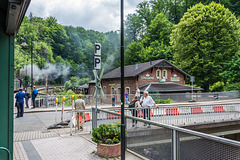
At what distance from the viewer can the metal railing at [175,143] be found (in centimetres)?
366

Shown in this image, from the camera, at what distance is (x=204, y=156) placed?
3.99 m

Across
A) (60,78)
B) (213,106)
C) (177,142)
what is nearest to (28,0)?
(177,142)

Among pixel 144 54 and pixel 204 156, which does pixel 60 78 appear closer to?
pixel 144 54

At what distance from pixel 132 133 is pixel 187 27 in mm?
34852

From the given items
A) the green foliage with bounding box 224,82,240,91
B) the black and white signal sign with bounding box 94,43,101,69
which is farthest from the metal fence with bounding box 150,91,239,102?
the black and white signal sign with bounding box 94,43,101,69

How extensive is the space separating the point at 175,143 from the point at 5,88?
3595 mm

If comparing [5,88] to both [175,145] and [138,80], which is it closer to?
[175,145]

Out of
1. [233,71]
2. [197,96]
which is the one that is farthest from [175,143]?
[233,71]

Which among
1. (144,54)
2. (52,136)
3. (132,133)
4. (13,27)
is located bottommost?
(52,136)

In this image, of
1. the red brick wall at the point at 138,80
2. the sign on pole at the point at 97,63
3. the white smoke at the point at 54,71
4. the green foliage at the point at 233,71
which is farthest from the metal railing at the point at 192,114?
the white smoke at the point at 54,71

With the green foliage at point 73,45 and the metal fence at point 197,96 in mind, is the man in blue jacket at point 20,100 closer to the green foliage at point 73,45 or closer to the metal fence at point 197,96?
the metal fence at point 197,96

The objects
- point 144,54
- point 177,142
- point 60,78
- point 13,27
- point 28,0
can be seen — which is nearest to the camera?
point 28,0

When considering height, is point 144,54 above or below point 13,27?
above

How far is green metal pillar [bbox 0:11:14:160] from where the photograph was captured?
3387 mm
